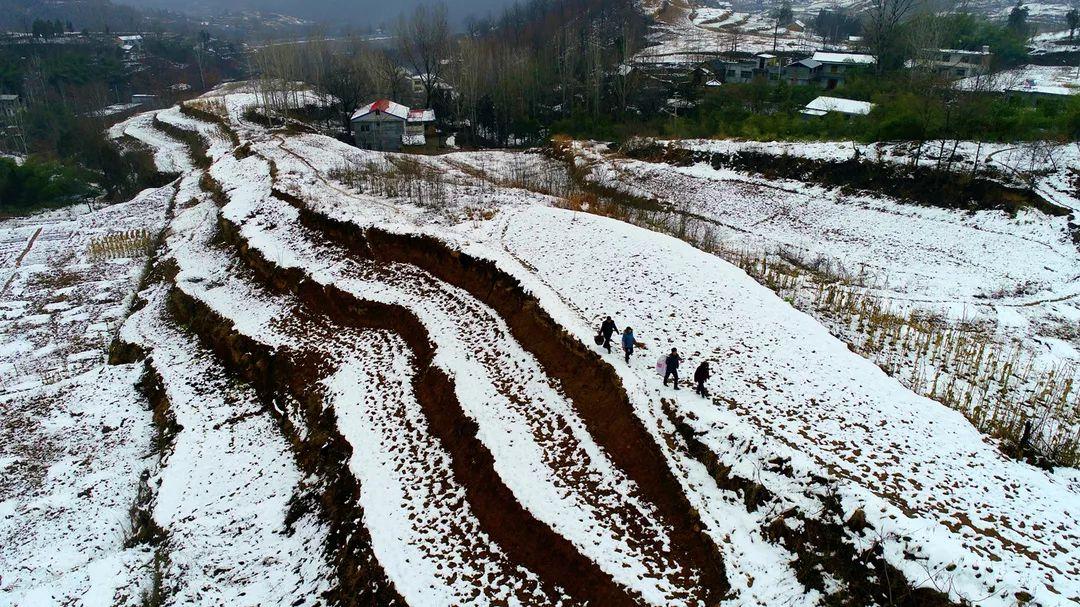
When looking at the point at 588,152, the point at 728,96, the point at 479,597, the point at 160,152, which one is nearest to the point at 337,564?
the point at 479,597

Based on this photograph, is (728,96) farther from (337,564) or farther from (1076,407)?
(337,564)

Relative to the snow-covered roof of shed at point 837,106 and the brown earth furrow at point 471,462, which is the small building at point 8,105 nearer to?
the brown earth furrow at point 471,462

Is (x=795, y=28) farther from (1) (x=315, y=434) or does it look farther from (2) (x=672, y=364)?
(1) (x=315, y=434)

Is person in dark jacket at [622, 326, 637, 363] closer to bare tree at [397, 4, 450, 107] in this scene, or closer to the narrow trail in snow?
the narrow trail in snow

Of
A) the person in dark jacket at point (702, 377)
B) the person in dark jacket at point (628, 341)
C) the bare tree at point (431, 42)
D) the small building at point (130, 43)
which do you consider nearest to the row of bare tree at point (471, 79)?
the bare tree at point (431, 42)

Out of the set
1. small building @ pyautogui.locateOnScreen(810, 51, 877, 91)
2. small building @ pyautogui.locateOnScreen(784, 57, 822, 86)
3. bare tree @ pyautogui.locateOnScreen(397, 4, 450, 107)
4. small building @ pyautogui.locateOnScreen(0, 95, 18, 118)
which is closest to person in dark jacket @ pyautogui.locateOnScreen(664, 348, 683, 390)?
small building @ pyautogui.locateOnScreen(810, 51, 877, 91)

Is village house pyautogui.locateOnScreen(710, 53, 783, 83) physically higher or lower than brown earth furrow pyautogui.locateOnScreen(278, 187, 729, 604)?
higher

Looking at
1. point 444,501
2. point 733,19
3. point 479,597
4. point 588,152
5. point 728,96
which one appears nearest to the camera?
point 479,597
